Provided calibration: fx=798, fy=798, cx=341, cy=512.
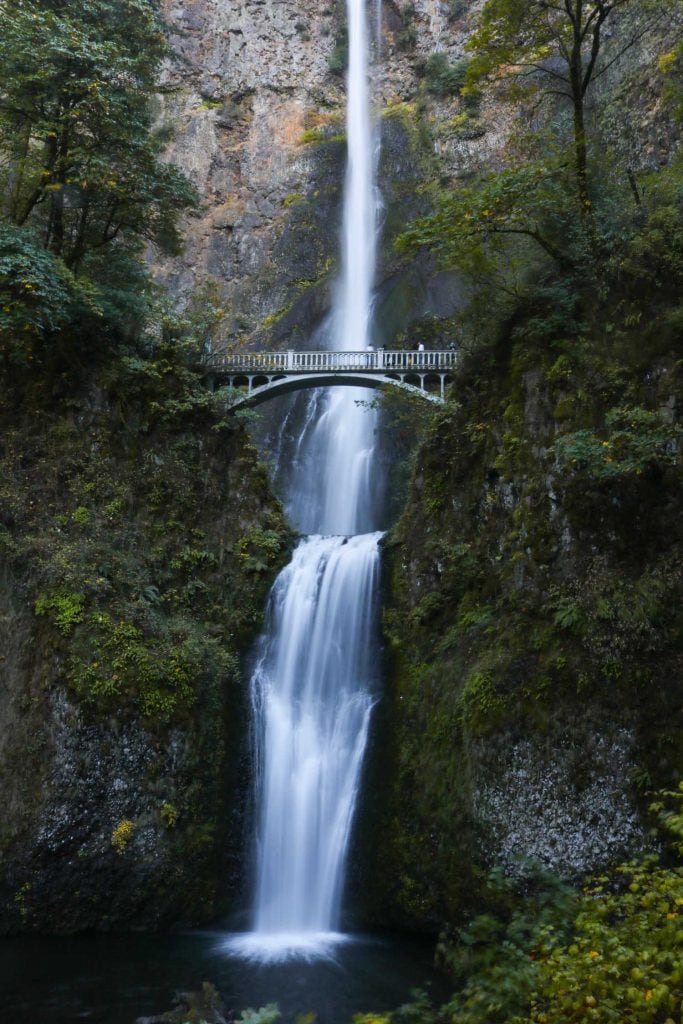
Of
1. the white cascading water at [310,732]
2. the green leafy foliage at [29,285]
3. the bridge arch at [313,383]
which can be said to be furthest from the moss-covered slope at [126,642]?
the bridge arch at [313,383]

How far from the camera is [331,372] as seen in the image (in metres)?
23.2

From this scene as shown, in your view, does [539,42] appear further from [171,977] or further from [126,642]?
[171,977]

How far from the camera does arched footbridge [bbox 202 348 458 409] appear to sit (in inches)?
878

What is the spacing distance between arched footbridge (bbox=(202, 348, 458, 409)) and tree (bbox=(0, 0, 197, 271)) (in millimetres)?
4550

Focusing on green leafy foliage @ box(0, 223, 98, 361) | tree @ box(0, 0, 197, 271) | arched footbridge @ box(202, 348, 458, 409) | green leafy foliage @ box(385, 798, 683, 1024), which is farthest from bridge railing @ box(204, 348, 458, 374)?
green leafy foliage @ box(385, 798, 683, 1024)

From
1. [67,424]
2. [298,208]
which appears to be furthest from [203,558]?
[298,208]

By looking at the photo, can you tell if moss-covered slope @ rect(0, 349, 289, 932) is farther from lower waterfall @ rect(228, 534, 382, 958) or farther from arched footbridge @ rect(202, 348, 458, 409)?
arched footbridge @ rect(202, 348, 458, 409)

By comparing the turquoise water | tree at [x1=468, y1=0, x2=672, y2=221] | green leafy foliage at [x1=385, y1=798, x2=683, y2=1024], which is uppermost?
tree at [x1=468, y1=0, x2=672, y2=221]

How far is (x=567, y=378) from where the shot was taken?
1309cm

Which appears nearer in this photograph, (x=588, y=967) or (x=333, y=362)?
(x=588, y=967)

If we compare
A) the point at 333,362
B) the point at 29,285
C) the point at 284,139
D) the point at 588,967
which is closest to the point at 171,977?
the point at 588,967

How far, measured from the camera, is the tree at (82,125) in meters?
15.6

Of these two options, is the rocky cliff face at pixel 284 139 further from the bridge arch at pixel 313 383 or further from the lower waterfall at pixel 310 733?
the lower waterfall at pixel 310 733

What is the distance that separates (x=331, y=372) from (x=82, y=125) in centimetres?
917
